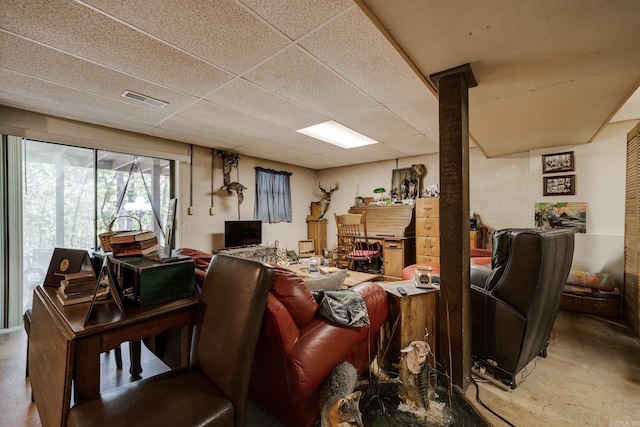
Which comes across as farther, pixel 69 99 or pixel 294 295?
pixel 69 99

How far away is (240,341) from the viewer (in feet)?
3.71

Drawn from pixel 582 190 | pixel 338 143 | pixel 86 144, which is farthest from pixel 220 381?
pixel 582 190

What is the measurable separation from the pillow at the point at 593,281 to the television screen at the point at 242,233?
4.69 meters

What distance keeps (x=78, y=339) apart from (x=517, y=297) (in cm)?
233

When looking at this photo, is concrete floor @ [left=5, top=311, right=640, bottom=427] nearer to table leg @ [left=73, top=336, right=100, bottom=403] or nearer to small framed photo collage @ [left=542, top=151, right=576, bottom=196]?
table leg @ [left=73, top=336, right=100, bottom=403]

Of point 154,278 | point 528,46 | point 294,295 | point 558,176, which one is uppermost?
point 528,46

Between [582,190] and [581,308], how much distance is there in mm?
1569

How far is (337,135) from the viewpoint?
420cm

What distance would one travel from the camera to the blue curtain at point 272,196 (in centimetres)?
551

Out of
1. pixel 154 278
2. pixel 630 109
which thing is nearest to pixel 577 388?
pixel 154 278

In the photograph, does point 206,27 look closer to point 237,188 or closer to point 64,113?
point 64,113

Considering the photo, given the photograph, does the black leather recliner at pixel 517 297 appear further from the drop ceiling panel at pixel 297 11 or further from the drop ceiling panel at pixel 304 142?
the drop ceiling panel at pixel 304 142

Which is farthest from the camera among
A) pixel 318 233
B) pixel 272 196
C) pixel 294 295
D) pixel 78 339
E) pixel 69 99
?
pixel 318 233

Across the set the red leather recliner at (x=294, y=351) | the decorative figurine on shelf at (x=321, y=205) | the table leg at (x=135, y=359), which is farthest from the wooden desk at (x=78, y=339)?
the decorative figurine on shelf at (x=321, y=205)
